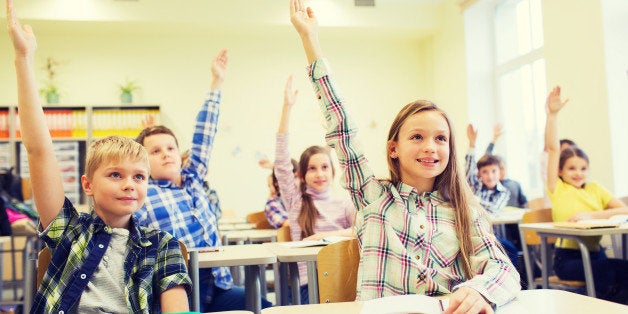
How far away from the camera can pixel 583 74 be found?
468 cm

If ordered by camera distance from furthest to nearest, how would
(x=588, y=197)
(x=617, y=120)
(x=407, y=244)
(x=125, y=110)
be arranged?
1. (x=125, y=110)
2. (x=617, y=120)
3. (x=588, y=197)
4. (x=407, y=244)

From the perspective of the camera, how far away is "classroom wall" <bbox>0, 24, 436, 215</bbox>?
651cm

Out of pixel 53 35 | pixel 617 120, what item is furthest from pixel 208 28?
pixel 617 120

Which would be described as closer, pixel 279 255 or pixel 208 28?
pixel 279 255

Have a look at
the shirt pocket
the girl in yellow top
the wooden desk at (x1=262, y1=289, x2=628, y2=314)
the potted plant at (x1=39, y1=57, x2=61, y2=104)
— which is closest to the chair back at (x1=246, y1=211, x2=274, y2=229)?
the girl in yellow top

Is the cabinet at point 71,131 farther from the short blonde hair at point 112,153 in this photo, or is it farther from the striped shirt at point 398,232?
the striped shirt at point 398,232

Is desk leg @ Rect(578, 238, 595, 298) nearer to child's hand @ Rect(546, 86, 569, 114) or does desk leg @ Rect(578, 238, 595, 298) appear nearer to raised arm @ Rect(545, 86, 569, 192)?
raised arm @ Rect(545, 86, 569, 192)

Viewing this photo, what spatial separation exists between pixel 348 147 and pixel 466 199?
32 cm

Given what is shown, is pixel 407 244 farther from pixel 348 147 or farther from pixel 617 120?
Result: pixel 617 120

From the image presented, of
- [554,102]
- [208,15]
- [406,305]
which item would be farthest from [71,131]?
[406,305]

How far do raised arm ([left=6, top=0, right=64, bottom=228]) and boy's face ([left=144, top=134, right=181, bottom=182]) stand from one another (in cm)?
86

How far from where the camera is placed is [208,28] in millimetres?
6531

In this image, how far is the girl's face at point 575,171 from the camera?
11.3ft

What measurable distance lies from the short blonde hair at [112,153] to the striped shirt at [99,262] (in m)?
0.12
